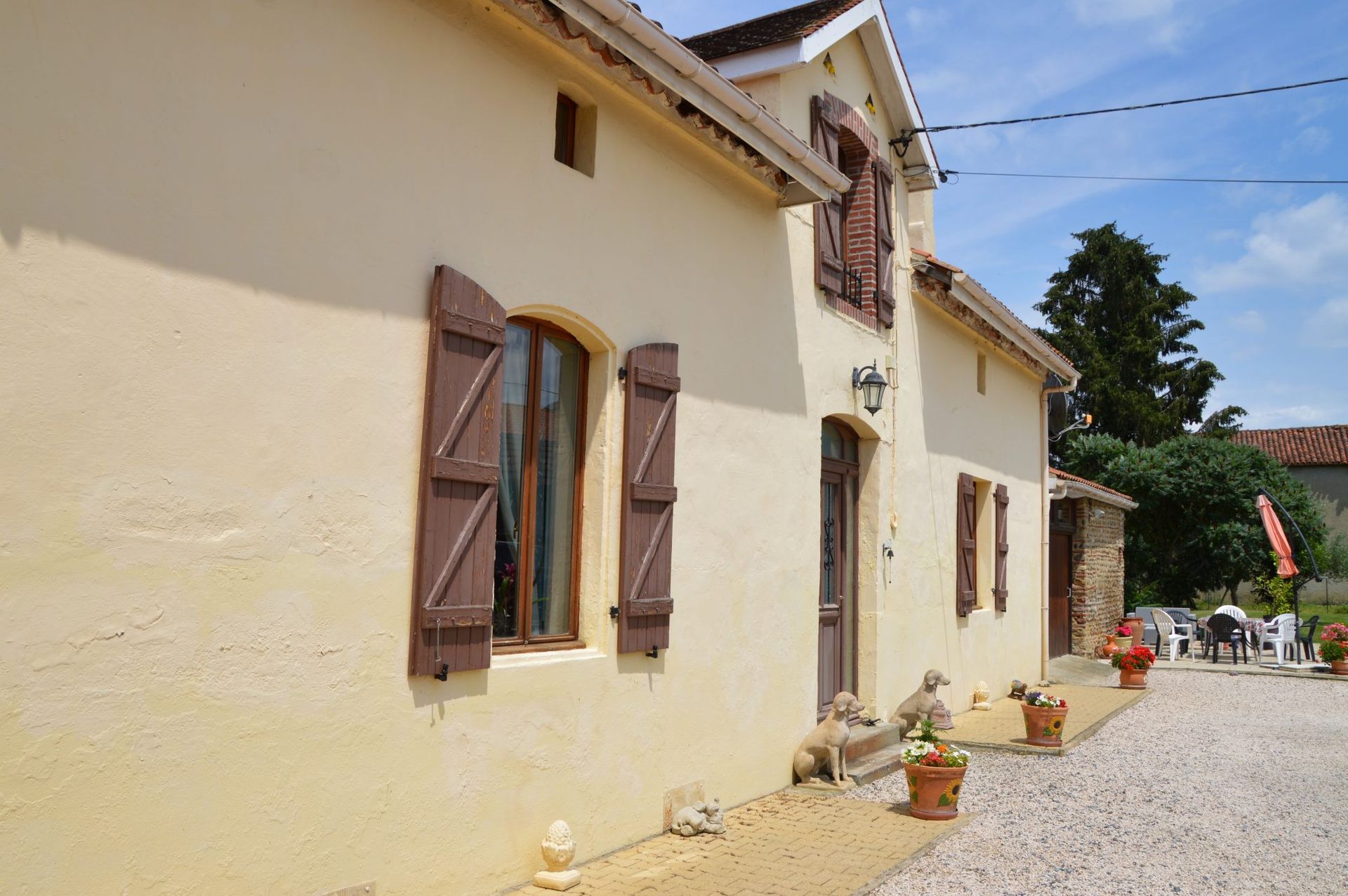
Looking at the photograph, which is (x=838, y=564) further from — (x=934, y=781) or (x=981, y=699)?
(x=981, y=699)

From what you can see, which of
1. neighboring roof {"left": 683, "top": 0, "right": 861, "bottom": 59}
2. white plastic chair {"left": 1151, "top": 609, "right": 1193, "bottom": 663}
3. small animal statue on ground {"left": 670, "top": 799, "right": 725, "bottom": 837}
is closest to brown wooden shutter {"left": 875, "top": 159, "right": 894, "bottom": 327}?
neighboring roof {"left": 683, "top": 0, "right": 861, "bottom": 59}

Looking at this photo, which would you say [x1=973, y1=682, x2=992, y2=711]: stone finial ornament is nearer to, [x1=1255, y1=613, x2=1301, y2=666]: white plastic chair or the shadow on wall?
the shadow on wall

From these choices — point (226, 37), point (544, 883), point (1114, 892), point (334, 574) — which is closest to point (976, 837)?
point (1114, 892)

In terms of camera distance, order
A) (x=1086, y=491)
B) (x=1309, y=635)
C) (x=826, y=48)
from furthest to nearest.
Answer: (x=1309, y=635) < (x=1086, y=491) < (x=826, y=48)

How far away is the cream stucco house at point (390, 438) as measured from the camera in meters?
3.18

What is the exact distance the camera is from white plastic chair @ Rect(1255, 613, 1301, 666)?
17.0 metres

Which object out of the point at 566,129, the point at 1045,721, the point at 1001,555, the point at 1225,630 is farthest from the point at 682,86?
the point at 1225,630

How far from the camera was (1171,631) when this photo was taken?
18188 millimetres

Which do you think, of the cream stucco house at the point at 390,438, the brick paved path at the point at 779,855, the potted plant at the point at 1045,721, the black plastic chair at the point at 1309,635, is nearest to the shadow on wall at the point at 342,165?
the cream stucco house at the point at 390,438

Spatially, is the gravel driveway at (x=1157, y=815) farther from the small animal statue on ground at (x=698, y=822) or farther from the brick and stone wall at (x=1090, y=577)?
the brick and stone wall at (x=1090, y=577)

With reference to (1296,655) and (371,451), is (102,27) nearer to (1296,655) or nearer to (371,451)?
(371,451)

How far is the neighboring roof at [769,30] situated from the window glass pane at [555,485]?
3.24 meters

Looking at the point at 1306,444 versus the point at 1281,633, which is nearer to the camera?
the point at 1281,633

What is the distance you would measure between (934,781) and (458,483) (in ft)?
12.4
